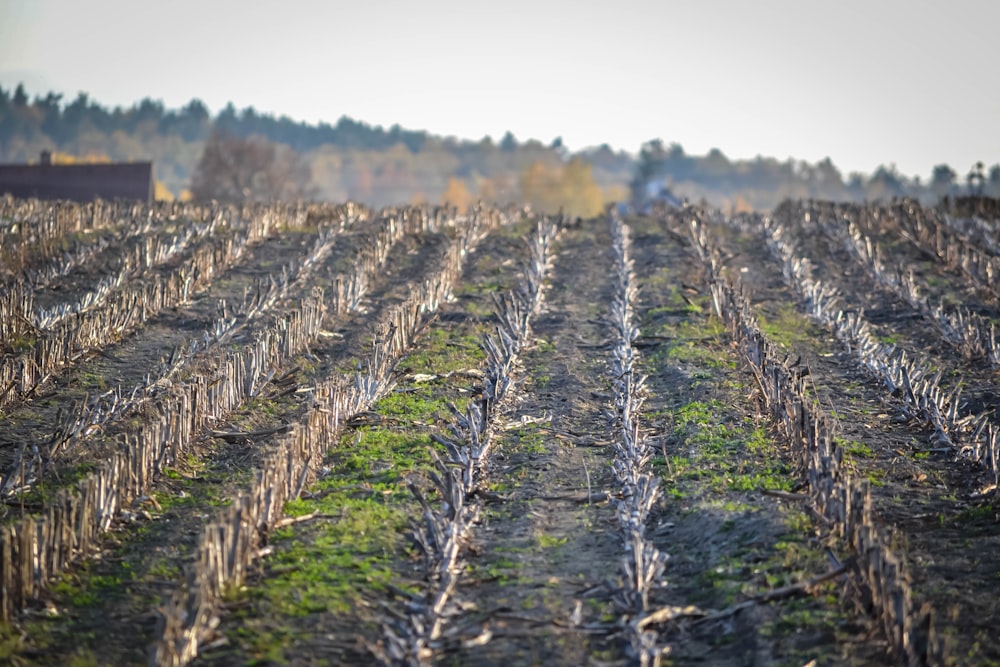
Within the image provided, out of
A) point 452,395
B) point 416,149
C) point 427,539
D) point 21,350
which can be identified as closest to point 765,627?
point 427,539

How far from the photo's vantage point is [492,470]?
10500 millimetres

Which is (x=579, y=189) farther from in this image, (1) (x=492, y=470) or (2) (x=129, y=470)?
(2) (x=129, y=470)

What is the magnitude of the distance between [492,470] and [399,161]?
162 meters

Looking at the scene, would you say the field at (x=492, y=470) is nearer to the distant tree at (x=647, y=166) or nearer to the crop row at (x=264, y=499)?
the crop row at (x=264, y=499)

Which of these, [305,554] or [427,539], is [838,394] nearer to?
[427,539]

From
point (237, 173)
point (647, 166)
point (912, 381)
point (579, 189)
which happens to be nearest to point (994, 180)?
point (647, 166)

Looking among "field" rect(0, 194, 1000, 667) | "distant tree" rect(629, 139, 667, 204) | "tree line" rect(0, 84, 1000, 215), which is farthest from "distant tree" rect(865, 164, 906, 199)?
"field" rect(0, 194, 1000, 667)

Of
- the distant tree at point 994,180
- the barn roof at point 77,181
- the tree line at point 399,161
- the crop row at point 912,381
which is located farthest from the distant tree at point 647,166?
the crop row at point 912,381

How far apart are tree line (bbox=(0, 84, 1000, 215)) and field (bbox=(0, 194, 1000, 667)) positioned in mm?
84322

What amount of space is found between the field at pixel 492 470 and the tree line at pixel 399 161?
277 ft

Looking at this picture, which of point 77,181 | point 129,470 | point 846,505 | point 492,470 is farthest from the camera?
point 77,181

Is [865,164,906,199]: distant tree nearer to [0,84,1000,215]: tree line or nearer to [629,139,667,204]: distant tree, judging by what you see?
[0,84,1000,215]: tree line

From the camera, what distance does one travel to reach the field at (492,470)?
23.4 ft

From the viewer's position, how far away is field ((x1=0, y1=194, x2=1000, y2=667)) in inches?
281
